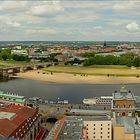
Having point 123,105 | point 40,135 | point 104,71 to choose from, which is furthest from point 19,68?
point 123,105

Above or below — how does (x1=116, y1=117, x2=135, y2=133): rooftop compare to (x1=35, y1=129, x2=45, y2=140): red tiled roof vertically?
above

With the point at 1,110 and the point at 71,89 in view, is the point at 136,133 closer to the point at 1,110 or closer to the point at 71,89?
the point at 1,110

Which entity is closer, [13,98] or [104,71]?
[13,98]

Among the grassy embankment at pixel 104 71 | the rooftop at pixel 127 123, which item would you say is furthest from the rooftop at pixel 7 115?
the grassy embankment at pixel 104 71

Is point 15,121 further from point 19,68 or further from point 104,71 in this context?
point 19,68

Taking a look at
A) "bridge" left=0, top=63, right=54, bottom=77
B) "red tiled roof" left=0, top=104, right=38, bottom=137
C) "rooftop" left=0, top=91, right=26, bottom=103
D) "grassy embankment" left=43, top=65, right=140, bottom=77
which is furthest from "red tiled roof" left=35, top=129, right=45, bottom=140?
"bridge" left=0, top=63, right=54, bottom=77

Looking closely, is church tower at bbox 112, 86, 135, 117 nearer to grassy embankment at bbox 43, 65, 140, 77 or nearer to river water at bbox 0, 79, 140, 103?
river water at bbox 0, 79, 140, 103

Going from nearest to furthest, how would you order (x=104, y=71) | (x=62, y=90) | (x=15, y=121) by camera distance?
(x=15, y=121), (x=62, y=90), (x=104, y=71)

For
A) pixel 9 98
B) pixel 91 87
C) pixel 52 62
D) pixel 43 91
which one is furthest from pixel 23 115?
pixel 52 62
